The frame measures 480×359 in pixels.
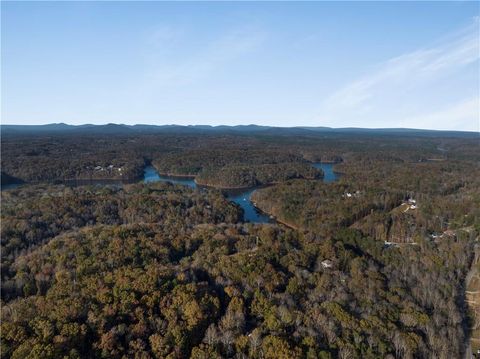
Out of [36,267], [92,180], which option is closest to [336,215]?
[36,267]

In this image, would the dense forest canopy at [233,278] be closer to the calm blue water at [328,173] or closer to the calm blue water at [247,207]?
the calm blue water at [247,207]

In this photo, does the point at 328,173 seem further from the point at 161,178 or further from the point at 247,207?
the point at 247,207

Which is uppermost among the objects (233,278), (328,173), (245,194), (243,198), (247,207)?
(233,278)

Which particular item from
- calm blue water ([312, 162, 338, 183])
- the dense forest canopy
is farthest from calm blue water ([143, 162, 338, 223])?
the dense forest canopy

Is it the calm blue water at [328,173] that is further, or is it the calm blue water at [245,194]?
the calm blue water at [328,173]

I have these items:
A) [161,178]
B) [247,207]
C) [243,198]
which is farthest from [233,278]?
[161,178]

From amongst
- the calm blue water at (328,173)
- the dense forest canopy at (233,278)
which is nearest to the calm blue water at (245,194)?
the calm blue water at (328,173)

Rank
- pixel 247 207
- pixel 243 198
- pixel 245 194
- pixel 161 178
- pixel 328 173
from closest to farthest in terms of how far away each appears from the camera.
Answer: pixel 247 207, pixel 243 198, pixel 245 194, pixel 161 178, pixel 328 173

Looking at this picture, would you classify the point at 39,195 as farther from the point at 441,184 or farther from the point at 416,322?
the point at 441,184
